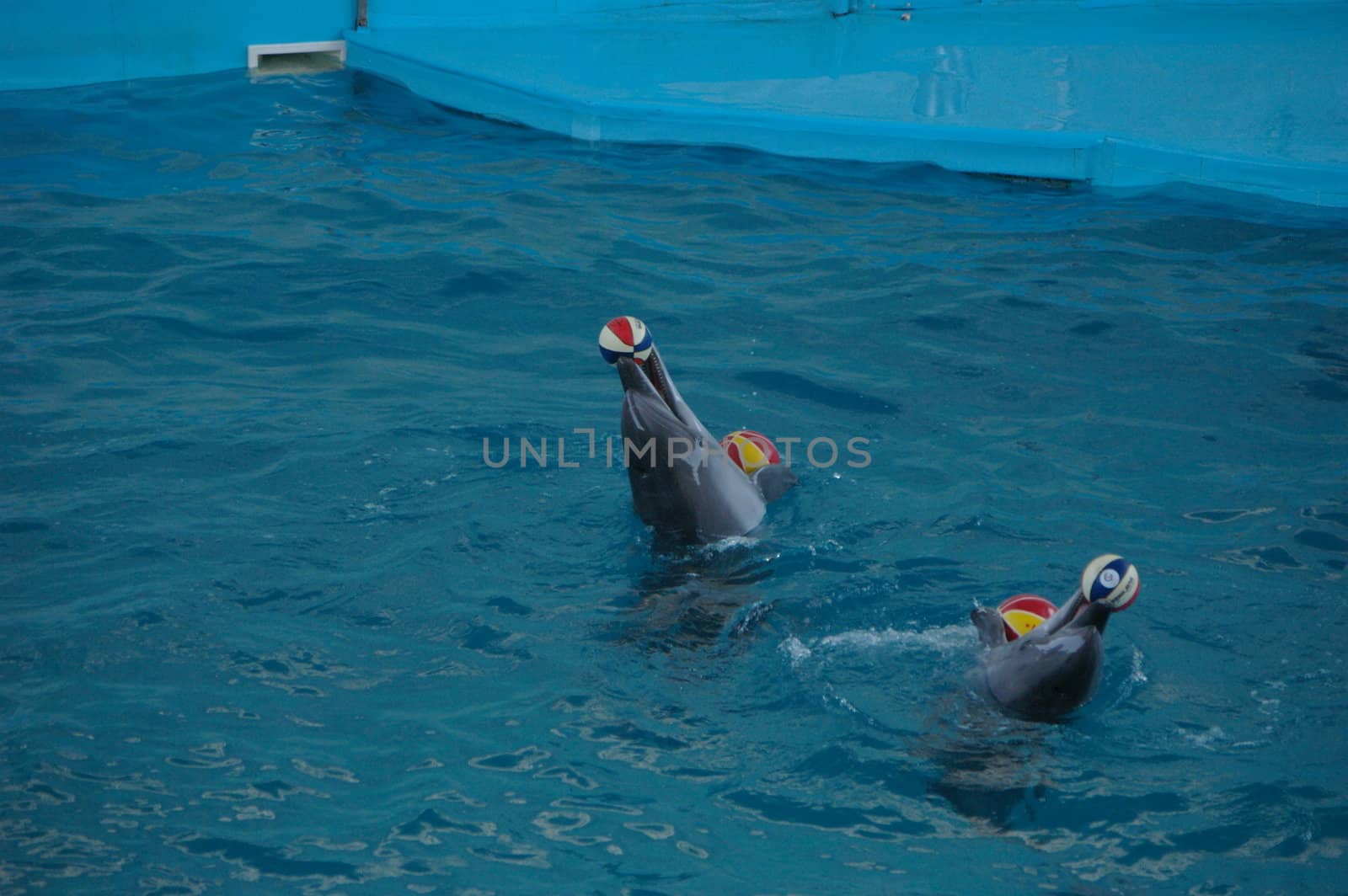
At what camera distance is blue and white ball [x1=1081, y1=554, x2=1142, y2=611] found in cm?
390

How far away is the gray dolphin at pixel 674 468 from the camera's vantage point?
499 centimetres

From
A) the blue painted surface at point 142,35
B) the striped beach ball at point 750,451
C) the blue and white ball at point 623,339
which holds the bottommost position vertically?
the striped beach ball at point 750,451

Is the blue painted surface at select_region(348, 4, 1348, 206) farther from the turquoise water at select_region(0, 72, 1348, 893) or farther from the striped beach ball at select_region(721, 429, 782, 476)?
the striped beach ball at select_region(721, 429, 782, 476)

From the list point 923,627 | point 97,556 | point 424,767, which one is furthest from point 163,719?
point 923,627

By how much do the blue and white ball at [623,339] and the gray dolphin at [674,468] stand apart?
50 mm

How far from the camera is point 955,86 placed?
1198 centimetres

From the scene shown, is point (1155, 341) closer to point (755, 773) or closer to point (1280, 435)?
point (1280, 435)

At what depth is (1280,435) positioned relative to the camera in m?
6.67

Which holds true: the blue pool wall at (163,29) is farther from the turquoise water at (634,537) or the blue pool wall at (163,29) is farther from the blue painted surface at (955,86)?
the turquoise water at (634,537)

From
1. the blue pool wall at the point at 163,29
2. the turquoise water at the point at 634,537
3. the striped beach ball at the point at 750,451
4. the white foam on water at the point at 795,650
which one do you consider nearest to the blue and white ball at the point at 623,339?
the turquoise water at the point at 634,537

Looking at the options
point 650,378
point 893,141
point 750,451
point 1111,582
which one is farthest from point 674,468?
point 893,141

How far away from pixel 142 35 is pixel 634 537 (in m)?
8.84

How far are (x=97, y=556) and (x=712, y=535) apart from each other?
2.42m

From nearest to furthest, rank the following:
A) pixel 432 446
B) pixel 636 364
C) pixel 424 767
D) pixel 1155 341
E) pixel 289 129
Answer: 1. pixel 424 767
2. pixel 636 364
3. pixel 432 446
4. pixel 1155 341
5. pixel 289 129
